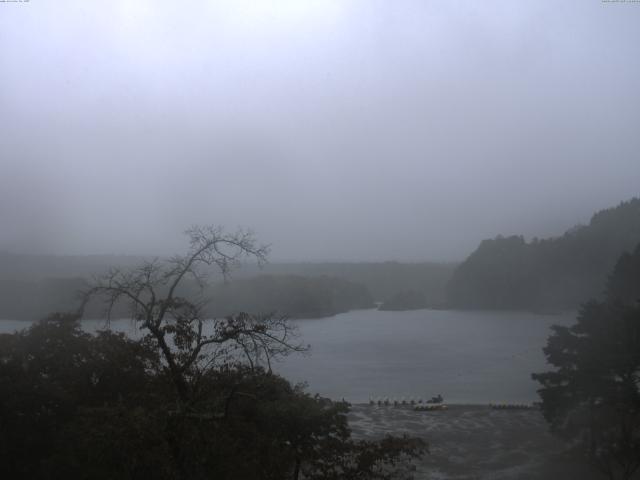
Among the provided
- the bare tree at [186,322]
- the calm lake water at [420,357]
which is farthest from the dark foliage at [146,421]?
the calm lake water at [420,357]

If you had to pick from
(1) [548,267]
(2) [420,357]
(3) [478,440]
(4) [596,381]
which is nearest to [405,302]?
(1) [548,267]

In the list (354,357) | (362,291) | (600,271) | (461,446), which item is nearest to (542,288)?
(600,271)

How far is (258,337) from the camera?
355 cm

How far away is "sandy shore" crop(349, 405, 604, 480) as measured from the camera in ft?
31.7

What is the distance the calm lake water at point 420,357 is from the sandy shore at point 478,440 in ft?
6.16

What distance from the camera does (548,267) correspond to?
4306 cm

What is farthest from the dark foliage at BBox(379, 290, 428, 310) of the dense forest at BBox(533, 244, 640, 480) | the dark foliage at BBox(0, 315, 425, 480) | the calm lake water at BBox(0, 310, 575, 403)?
the dark foliage at BBox(0, 315, 425, 480)

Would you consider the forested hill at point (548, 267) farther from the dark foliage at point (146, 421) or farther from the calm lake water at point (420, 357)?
the dark foliage at point (146, 421)

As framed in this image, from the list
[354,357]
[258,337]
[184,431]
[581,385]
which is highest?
[258,337]

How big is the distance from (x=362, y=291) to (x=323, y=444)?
42.5 m

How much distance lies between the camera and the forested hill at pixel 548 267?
3912cm

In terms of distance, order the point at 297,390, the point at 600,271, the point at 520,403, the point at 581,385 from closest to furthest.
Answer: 1. the point at 297,390
2. the point at 581,385
3. the point at 520,403
4. the point at 600,271

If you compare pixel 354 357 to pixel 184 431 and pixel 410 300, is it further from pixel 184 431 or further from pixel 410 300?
pixel 410 300

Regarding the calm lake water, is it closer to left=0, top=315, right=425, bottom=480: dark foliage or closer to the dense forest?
left=0, top=315, right=425, bottom=480: dark foliage
